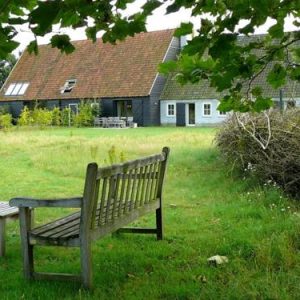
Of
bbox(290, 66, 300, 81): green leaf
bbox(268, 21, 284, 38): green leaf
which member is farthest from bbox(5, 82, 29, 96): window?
bbox(268, 21, 284, 38): green leaf

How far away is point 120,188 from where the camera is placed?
17.4ft

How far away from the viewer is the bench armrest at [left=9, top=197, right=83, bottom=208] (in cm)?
440

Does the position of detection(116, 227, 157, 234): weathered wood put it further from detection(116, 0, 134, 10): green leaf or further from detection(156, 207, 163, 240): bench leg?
detection(116, 0, 134, 10): green leaf

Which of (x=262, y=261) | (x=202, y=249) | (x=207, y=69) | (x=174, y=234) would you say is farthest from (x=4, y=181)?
(x=207, y=69)

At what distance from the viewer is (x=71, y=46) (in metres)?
3.36

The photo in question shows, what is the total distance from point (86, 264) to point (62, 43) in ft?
6.46

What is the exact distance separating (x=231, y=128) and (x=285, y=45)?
687 cm

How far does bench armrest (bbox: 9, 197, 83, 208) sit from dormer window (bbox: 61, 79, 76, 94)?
4100 centimetres

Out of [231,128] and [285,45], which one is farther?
[231,128]

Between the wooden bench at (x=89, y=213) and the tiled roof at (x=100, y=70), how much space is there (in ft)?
119

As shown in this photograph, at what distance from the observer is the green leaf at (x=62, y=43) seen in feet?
10.6

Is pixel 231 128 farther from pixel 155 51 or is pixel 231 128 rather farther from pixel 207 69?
pixel 155 51

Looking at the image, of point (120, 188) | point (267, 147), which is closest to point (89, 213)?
point (120, 188)

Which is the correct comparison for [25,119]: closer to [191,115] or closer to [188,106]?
[188,106]
